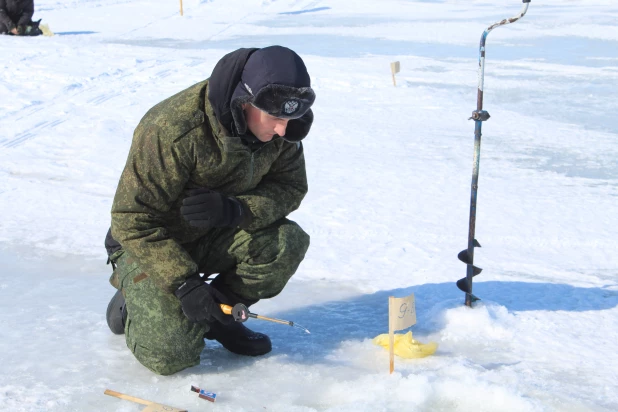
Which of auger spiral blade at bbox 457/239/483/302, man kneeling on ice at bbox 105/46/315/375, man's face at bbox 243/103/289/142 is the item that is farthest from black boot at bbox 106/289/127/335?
auger spiral blade at bbox 457/239/483/302

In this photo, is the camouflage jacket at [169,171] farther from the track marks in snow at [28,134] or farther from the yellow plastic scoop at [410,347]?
the track marks in snow at [28,134]

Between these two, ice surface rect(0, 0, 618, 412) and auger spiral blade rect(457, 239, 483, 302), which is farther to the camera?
auger spiral blade rect(457, 239, 483, 302)

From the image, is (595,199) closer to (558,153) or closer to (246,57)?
(558,153)

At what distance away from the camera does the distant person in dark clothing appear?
12812 millimetres

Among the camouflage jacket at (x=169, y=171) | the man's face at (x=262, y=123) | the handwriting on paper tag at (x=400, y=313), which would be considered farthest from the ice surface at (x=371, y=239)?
the man's face at (x=262, y=123)

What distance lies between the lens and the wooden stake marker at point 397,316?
2.69m

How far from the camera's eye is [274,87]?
7.91ft

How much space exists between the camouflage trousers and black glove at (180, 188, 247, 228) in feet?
0.69

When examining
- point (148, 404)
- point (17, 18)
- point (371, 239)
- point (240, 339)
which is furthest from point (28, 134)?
point (17, 18)

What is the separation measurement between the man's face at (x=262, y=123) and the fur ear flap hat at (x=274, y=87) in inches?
2.0

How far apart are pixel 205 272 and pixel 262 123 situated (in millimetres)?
746

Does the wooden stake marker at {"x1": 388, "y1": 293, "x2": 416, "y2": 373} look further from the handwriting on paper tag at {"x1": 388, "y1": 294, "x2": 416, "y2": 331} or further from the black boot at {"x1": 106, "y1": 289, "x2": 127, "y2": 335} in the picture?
the black boot at {"x1": 106, "y1": 289, "x2": 127, "y2": 335}

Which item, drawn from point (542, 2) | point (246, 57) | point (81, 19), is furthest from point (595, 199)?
point (542, 2)

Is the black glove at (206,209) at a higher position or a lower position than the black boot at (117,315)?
higher
